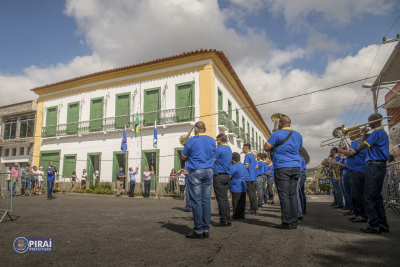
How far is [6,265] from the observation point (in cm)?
299

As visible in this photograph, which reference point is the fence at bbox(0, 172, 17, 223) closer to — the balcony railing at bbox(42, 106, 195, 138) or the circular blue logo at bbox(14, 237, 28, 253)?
the circular blue logo at bbox(14, 237, 28, 253)

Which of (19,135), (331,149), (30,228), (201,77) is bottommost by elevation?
(30,228)

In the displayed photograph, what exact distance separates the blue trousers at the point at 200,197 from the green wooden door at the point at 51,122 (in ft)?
67.0

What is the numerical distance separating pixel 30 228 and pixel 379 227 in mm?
5990

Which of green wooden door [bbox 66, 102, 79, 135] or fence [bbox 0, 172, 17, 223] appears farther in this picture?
green wooden door [bbox 66, 102, 79, 135]

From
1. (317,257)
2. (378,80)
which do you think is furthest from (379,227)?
(378,80)

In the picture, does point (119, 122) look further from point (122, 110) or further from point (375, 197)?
point (375, 197)

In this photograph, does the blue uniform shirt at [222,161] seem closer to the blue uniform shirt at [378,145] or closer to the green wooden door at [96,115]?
the blue uniform shirt at [378,145]

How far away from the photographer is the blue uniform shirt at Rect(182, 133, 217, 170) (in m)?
4.51

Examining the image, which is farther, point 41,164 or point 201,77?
point 41,164

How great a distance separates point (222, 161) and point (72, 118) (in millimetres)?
18670

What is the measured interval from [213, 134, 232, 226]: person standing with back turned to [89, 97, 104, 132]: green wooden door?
15.7m

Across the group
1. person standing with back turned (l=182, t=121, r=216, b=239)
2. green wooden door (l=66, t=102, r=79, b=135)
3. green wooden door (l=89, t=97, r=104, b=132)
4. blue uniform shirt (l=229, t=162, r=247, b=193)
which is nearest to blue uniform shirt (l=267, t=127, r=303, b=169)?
person standing with back turned (l=182, t=121, r=216, b=239)

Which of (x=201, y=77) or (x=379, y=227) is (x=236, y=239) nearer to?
(x=379, y=227)
